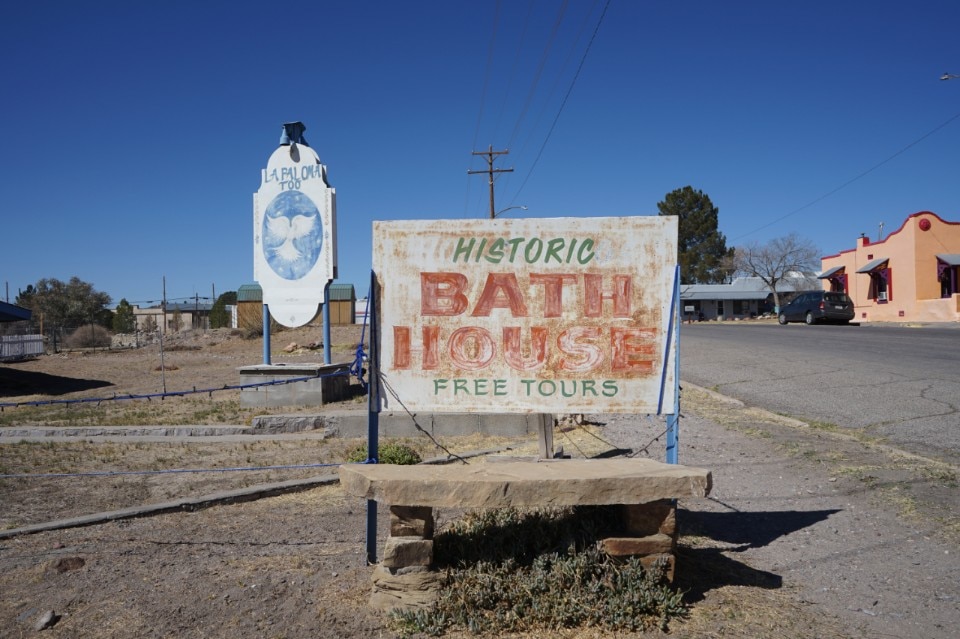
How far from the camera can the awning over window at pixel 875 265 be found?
134 ft

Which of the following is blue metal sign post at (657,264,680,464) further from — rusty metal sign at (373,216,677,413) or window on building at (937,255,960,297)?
window on building at (937,255,960,297)

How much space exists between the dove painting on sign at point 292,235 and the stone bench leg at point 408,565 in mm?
8976

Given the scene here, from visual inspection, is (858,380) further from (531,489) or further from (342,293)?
(342,293)

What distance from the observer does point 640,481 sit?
12.0 feet

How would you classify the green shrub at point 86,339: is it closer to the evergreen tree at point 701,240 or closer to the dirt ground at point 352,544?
the dirt ground at point 352,544

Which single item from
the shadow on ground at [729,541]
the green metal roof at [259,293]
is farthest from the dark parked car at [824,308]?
the shadow on ground at [729,541]

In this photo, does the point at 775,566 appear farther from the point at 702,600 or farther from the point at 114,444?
the point at 114,444

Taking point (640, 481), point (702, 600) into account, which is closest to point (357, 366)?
point (640, 481)

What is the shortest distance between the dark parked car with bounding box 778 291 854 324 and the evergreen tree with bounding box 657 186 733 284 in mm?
42539

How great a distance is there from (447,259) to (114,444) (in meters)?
6.84

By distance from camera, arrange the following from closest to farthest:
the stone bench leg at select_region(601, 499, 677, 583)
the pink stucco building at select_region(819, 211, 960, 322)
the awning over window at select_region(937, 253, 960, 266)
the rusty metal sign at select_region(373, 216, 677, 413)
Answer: the stone bench leg at select_region(601, 499, 677, 583) < the rusty metal sign at select_region(373, 216, 677, 413) < the awning over window at select_region(937, 253, 960, 266) < the pink stucco building at select_region(819, 211, 960, 322)

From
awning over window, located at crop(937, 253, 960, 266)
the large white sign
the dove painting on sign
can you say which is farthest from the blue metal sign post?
awning over window, located at crop(937, 253, 960, 266)

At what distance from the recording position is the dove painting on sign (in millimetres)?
12047

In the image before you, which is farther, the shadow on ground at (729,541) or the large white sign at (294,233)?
the large white sign at (294,233)
